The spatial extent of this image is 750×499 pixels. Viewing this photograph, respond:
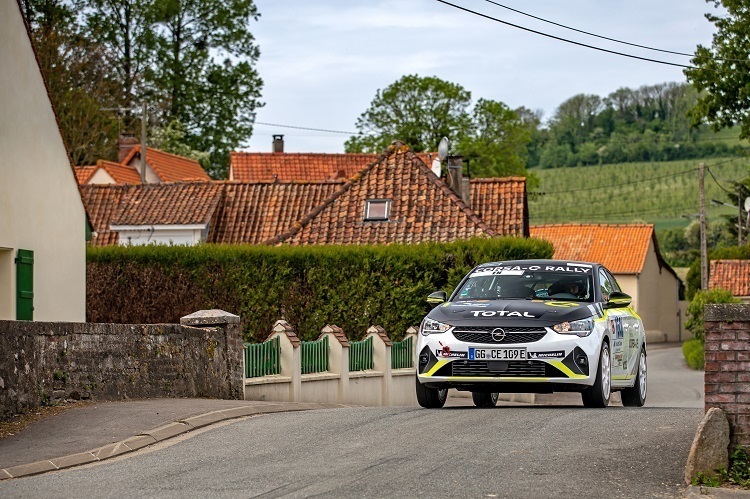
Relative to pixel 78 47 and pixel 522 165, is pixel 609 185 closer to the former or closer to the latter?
pixel 522 165

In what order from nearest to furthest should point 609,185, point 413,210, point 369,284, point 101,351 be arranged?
point 101,351 → point 369,284 → point 413,210 → point 609,185

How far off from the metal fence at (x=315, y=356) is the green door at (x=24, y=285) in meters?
5.15

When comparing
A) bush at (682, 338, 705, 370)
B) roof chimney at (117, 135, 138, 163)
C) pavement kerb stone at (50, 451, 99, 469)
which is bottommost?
bush at (682, 338, 705, 370)

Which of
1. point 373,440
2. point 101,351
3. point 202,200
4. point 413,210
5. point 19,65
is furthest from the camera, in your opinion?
point 202,200

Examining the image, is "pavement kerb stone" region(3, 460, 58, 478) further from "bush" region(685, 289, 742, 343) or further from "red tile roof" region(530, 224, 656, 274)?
"red tile roof" region(530, 224, 656, 274)

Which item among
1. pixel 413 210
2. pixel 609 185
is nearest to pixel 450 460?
pixel 413 210

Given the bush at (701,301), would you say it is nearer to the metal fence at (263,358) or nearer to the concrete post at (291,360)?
the concrete post at (291,360)

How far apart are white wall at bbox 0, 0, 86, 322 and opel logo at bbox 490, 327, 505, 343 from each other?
11719 millimetres

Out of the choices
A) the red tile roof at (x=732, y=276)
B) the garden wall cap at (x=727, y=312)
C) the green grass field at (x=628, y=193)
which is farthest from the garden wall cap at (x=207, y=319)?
the green grass field at (x=628, y=193)

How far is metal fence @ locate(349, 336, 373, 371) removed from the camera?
87.9ft

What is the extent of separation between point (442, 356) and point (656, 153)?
138 metres

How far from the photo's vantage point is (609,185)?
478 ft

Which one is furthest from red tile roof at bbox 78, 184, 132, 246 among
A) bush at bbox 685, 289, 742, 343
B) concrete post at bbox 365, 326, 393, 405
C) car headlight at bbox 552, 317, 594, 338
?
car headlight at bbox 552, 317, 594, 338

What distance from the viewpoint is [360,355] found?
27.3m
